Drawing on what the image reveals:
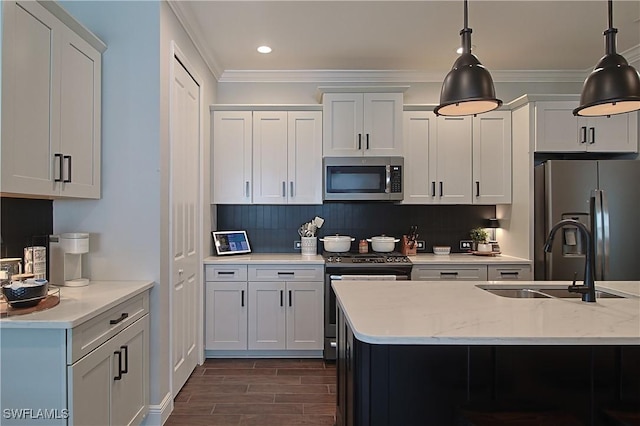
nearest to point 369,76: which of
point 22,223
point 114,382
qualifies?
point 22,223

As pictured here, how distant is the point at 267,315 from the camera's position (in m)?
3.71

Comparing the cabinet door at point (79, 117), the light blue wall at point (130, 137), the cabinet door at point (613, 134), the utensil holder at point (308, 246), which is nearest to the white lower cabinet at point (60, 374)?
the light blue wall at point (130, 137)

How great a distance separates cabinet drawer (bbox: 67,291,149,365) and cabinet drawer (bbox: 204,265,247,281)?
4.05 ft

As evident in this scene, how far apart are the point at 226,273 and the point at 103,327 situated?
1798 millimetres

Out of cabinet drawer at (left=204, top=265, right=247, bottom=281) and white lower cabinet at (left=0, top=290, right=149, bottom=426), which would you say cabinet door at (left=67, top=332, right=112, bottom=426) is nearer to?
white lower cabinet at (left=0, top=290, right=149, bottom=426)

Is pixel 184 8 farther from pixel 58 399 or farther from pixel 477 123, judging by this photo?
pixel 477 123

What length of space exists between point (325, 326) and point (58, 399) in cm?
232

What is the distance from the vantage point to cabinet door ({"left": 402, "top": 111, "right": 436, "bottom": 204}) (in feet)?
13.1

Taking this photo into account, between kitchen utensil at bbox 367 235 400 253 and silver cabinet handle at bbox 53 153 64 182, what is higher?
silver cabinet handle at bbox 53 153 64 182

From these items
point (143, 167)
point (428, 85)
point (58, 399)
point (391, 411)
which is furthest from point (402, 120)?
point (58, 399)

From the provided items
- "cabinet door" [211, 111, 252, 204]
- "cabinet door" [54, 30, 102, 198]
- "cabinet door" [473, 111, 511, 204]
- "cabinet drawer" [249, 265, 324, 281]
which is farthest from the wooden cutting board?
"cabinet door" [473, 111, 511, 204]

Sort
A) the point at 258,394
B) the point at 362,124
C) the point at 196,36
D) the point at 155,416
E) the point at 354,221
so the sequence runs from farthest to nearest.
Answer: the point at 354,221, the point at 362,124, the point at 196,36, the point at 258,394, the point at 155,416

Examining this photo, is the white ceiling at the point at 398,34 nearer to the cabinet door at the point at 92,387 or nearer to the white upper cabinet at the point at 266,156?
the white upper cabinet at the point at 266,156

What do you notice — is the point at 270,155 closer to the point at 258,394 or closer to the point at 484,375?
the point at 258,394
